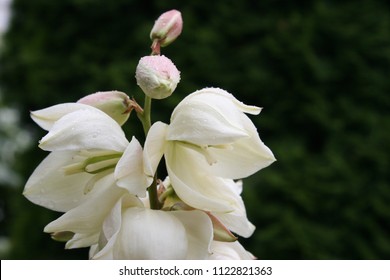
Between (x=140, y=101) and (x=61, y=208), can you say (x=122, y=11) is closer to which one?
(x=140, y=101)

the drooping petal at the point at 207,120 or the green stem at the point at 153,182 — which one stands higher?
the drooping petal at the point at 207,120

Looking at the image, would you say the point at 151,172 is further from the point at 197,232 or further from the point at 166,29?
the point at 166,29

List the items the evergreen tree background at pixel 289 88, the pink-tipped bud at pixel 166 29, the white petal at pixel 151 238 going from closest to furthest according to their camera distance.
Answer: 1. the white petal at pixel 151 238
2. the pink-tipped bud at pixel 166 29
3. the evergreen tree background at pixel 289 88

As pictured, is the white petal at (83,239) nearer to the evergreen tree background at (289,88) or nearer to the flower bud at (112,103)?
the flower bud at (112,103)

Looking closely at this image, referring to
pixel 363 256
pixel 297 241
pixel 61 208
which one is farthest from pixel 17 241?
pixel 61 208

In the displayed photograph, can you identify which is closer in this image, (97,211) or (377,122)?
(97,211)

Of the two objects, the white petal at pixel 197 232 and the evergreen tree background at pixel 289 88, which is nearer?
the white petal at pixel 197 232

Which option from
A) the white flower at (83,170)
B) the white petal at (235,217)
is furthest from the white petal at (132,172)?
the white petal at (235,217)
